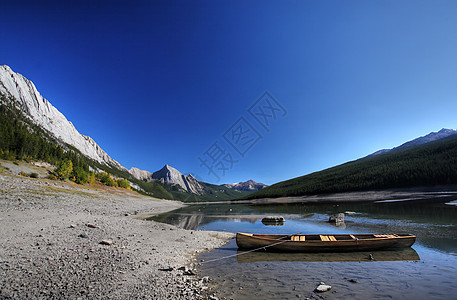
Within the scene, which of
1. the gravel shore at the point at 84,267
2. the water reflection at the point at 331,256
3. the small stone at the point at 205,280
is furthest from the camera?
the water reflection at the point at 331,256

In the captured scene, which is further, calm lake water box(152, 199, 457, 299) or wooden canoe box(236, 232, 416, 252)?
wooden canoe box(236, 232, 416, 252)

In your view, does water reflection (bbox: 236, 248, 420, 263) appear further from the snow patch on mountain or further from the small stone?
the snow patch on mountain

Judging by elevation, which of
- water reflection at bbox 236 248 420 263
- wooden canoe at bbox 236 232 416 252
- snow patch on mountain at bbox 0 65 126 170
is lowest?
water reflection at bbox 236 248 420 263

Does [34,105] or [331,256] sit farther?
[34,105]

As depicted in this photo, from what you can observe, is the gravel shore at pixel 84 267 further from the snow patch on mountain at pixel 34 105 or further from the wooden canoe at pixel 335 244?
the snow patch on mountain at pixel 34 105

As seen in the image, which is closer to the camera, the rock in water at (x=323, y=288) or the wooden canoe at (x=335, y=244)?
the rock in water at (x=323, y=288)

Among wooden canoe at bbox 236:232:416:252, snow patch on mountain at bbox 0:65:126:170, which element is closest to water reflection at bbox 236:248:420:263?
wooden canoe at bbox 236:232:416:252

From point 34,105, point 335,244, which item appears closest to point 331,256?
point 335,244

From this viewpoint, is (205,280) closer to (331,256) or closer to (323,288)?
(323,288)

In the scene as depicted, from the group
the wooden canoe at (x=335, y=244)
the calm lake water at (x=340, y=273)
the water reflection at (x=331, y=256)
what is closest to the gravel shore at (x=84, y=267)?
the calm lake water at (x=340, y=273)

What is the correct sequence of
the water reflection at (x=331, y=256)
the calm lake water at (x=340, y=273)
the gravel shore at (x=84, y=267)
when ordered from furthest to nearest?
the water reflection at (x=331, y=256) < the calm lake water at (x=340, y=273) < the gravel shore at (x=84, y=267)

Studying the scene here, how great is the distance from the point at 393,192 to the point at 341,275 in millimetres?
111590

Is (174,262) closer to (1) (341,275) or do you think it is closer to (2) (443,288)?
(1) (341,275)

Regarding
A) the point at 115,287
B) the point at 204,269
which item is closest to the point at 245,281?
the point at 204,269
